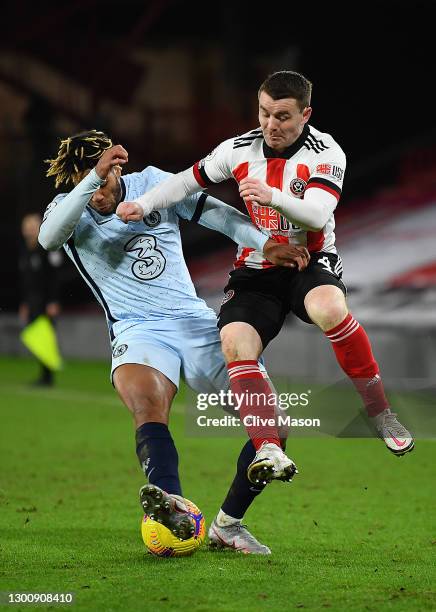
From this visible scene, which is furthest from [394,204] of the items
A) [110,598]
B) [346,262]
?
[110,598]

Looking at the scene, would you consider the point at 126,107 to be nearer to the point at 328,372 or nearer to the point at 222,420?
the point at 328,372

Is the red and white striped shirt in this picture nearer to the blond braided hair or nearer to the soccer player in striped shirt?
the soccer player in striped shirt

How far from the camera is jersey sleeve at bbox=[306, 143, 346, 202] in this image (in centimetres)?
475

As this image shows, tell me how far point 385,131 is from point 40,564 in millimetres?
16905

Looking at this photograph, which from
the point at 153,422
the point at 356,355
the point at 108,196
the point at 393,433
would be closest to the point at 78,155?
the point at 108,196

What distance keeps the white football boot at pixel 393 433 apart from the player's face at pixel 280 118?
1284 mm

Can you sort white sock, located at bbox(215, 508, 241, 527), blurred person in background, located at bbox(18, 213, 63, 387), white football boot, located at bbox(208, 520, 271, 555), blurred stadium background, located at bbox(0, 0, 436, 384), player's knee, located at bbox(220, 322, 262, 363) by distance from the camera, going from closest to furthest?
player's knee, located at bbox(220, 322, 262, 363) → white football boot, located at bbox(208, 520, 271, 555) → white sock, located at bbox(215, 508, 241, 527) → blurred person in background, located at bbox(18, 213, 63, 387) → blurred stadium background, located at bbox(0, 0, 436, 384)

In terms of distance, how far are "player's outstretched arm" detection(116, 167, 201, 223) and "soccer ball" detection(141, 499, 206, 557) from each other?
1.27 m

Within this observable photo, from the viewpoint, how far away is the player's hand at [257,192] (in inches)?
179

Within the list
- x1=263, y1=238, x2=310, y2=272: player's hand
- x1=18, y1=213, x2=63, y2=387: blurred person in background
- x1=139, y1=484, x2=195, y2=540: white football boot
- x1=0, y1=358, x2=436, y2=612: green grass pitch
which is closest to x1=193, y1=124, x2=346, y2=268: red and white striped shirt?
x1=263, y1=238, x2=310, y2=272: player's hand

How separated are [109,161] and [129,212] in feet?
0.80

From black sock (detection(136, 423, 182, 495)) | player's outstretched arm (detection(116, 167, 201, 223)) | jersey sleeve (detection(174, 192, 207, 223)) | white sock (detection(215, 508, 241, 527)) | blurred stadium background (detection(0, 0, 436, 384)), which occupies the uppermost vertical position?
blurred stadium background (detection(0, 0, 436, 384))

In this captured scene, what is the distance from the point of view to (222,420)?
17.2ft

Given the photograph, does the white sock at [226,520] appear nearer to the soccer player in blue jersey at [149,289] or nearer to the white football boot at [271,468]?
the soccer player in blue jersey at [149,289]
